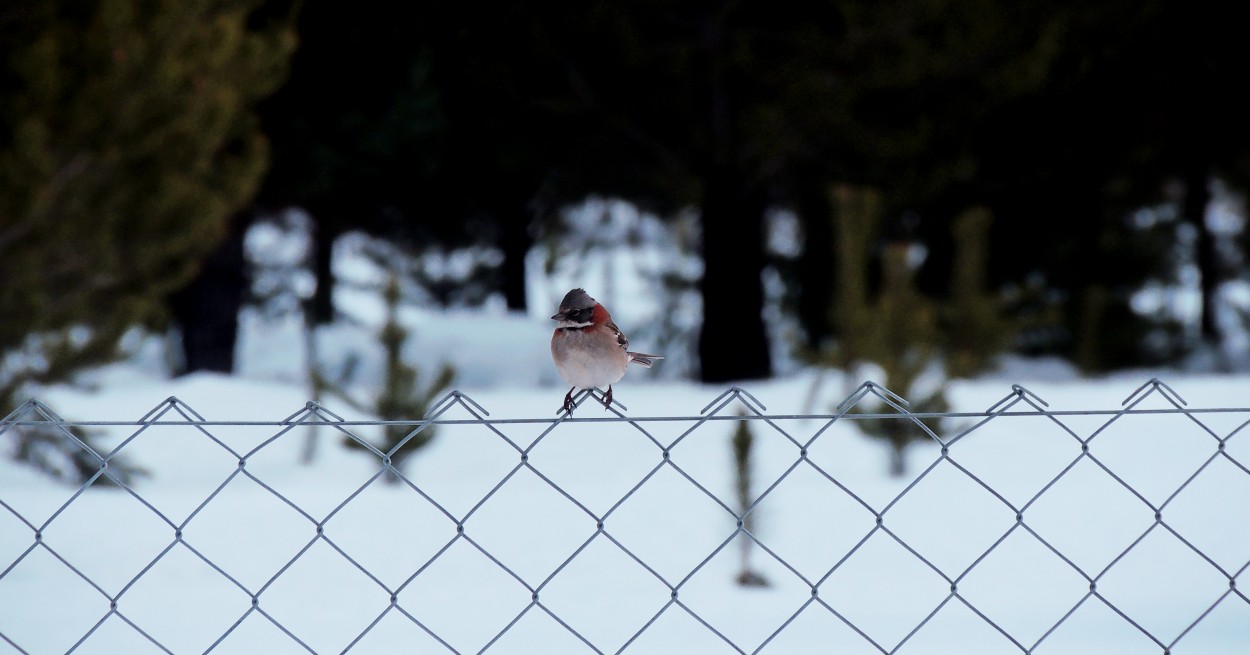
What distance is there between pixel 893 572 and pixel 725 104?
5.50 meters

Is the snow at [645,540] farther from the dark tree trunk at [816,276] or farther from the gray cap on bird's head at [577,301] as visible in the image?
the dark tree trunk at [816,276]

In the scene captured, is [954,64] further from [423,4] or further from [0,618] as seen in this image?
[0,618]

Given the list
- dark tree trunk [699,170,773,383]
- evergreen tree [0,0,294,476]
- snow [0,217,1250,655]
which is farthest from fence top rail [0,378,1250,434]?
dark tree trunk [699,170,773,383]

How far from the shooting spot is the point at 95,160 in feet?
17.4

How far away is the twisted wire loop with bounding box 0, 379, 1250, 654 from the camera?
2910mm

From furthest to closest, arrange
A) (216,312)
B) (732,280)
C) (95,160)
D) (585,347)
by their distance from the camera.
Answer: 1. (216,312)
2. (732,280)
3. (95,160)
4. (585,347)

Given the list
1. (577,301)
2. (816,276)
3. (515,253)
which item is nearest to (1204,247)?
(816,276)

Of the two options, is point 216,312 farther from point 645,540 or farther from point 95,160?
point 645,540

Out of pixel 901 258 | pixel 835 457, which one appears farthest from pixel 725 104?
pixel 835 457

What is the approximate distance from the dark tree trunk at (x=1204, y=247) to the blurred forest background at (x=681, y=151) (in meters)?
0.06

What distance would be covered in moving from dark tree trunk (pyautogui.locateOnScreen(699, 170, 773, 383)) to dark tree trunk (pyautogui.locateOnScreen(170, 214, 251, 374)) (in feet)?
12.8

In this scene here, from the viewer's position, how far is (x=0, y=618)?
3.07 meters

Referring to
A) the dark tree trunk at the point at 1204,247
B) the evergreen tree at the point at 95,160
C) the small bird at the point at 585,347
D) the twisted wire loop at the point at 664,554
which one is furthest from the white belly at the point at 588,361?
the dark tree trunk at the point at 1204,247

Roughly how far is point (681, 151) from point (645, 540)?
5310 millimetres
